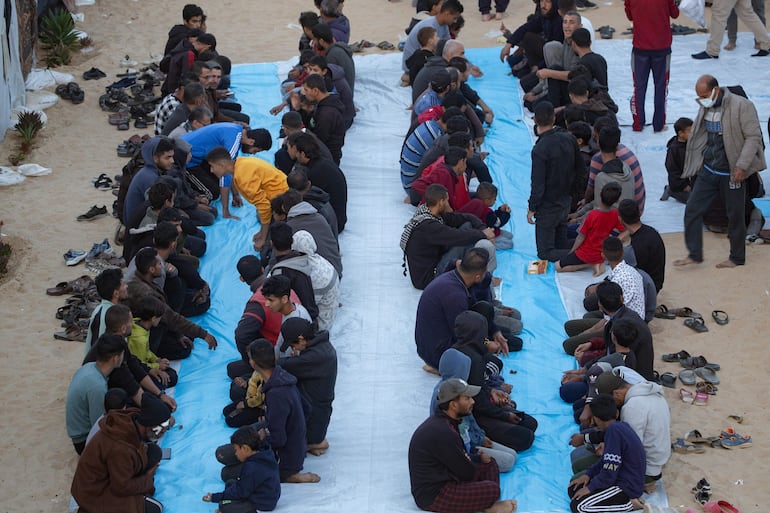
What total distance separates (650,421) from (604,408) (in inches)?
13.2

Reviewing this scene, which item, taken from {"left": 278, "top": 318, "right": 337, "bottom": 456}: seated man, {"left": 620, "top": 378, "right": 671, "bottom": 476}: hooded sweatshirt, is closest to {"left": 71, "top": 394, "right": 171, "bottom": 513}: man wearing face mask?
{"left": 278, "top": 318, "right": 337, "bottom": 456}: seated man

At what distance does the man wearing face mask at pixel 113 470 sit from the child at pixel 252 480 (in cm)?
57

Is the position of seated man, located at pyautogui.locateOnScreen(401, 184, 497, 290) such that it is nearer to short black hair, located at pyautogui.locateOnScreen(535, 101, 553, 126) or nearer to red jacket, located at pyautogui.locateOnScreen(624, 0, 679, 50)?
short black hair, located at pyautogui.locateOnScreen(535, 101, 553, 126)

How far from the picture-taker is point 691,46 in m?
15.2

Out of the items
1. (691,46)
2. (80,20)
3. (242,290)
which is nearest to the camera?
(242,290)

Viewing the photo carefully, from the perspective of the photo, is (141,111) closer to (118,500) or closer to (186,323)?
(186,323)

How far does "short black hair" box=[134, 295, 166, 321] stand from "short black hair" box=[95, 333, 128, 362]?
0.72 m

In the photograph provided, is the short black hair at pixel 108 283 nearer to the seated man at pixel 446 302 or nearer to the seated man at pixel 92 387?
the seated man at pixel 92 387

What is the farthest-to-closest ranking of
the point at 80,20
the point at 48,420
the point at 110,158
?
1. the point at 80,20
2. the point at 110,158
3. the point at 48,420

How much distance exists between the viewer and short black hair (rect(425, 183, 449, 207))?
31.4 ft

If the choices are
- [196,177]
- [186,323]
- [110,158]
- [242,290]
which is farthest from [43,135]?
[186,323]

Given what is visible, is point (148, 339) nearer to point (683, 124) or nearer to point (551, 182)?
point (551, 182)

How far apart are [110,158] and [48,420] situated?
5.22 meters

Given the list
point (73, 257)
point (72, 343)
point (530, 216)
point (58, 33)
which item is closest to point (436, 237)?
point (530, 216)
